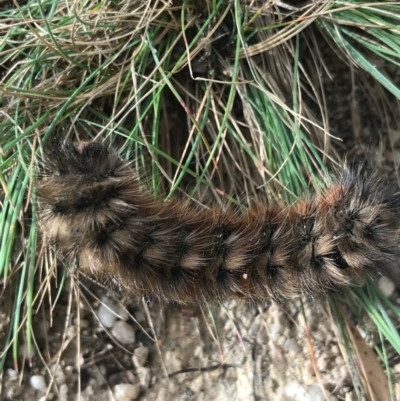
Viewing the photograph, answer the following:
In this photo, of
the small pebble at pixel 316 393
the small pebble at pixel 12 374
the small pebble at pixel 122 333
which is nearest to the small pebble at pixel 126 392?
the small pebble at pixel 122 333

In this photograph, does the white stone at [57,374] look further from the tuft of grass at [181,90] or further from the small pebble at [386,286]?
the small pebble at [386,286]

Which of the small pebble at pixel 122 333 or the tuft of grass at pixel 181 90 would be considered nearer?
the tuft of grass at pixel 181 90

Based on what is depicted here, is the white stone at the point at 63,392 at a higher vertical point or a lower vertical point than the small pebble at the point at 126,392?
higher

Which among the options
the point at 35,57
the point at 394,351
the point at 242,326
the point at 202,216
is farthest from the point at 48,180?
the point at 394,351

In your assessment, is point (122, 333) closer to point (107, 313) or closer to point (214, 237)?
point (107, 313)

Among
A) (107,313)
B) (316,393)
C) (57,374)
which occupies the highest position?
(107,313)

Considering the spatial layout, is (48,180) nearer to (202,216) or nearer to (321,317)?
(202,216)

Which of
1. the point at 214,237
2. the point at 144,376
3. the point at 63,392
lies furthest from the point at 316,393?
the point at 63,392
